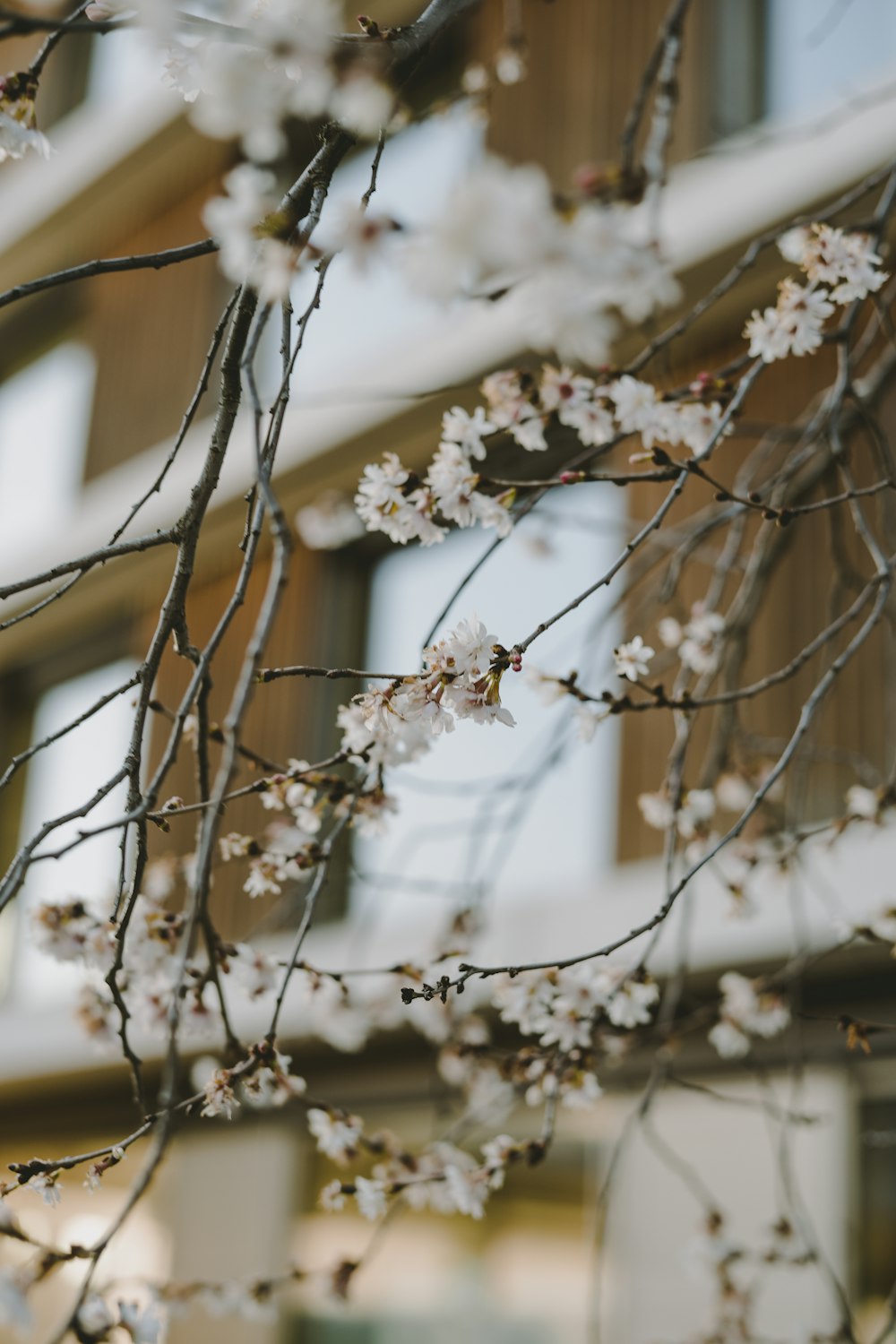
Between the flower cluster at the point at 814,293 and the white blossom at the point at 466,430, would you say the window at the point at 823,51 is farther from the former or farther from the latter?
the white blossom at the point at 466,430

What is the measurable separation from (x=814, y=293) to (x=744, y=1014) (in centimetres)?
92

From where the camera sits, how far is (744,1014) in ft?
5.30

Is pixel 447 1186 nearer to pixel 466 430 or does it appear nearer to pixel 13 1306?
pixel 13 1306

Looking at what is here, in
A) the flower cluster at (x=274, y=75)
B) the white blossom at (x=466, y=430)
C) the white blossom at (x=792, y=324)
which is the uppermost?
the white blossom at (x=792, y=324)

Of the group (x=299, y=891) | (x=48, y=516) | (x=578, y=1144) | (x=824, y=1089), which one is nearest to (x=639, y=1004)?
(x=299, y=891)

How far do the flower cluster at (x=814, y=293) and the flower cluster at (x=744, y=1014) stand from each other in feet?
2.73

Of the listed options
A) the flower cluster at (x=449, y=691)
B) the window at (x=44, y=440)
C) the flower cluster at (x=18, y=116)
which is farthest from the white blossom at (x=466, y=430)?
the window at (x=44, y=440)

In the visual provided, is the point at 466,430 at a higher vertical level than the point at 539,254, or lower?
higher

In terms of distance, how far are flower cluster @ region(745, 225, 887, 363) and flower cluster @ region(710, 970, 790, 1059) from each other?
0.83 meters

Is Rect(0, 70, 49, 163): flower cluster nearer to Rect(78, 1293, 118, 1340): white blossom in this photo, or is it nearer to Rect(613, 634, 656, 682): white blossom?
Rect(613, 634, 656, 682): white blossom

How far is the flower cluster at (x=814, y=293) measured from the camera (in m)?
0.99

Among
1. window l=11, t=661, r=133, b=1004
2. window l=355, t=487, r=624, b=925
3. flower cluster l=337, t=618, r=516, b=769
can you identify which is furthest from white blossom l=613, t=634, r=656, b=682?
window l=11, t=661, r=133, b=1004

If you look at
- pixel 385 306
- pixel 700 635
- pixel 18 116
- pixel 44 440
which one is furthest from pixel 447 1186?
pixel 44 440

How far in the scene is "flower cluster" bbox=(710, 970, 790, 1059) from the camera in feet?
5.15
